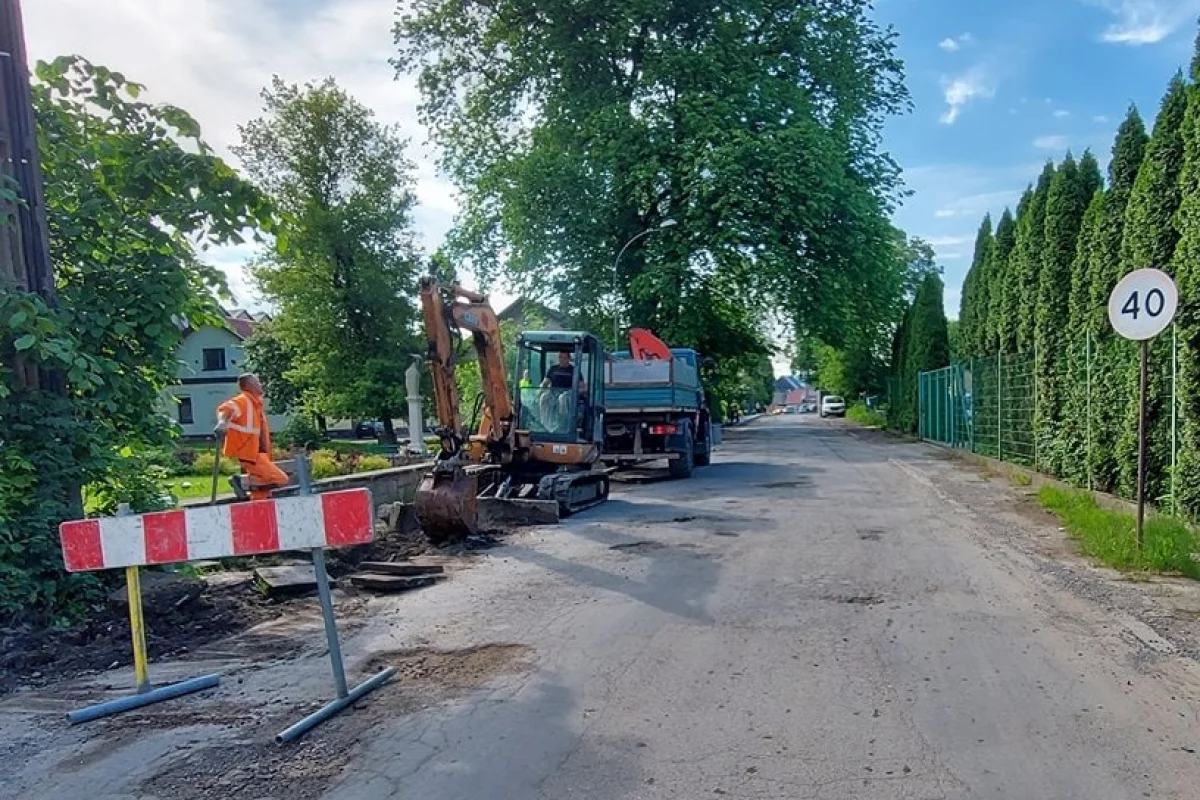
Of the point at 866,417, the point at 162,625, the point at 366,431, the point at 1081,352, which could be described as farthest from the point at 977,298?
the point at 366,431

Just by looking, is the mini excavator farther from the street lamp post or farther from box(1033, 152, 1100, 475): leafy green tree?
the street lamp post

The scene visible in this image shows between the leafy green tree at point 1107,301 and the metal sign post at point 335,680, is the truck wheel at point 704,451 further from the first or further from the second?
the metal sign post at point 335,680

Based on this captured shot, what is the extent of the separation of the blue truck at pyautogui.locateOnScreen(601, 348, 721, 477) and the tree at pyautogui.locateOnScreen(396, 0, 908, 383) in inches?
414

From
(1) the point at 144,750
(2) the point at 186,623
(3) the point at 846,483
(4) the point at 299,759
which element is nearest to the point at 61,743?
(1) the point at 144,750

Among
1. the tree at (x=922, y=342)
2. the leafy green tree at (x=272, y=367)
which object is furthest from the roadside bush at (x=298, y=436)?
the tree at (x=922, y=342)

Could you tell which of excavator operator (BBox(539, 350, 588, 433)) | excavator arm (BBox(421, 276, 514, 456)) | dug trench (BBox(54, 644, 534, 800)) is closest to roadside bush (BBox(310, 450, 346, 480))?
excavator operator (BBox(539, 350, 588, 433))

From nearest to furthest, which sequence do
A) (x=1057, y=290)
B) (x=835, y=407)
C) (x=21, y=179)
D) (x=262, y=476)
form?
(x=21, y=179) < (x=262, y=476) < (x=1057, y=290) < (x=835, y=407)

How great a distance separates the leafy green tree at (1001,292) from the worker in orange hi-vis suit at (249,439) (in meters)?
15.1

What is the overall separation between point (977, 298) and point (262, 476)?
1862 centimetres

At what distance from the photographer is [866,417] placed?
54.1 m

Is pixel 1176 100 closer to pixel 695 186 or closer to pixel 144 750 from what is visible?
pixel 144 750

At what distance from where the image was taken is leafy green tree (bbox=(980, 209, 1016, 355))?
1862 cm

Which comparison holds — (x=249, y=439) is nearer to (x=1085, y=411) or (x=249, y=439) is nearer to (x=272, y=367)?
(x=1085, y=411)

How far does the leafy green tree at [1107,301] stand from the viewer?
477 inches
